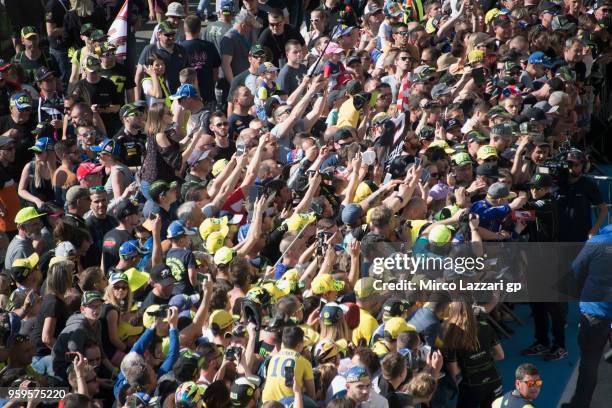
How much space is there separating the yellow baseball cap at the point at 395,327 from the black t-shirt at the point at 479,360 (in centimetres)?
63

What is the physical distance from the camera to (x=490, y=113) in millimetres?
13578

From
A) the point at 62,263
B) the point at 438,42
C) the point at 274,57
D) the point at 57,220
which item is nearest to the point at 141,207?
the point at 57,220

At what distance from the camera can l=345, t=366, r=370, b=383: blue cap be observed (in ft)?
28.6

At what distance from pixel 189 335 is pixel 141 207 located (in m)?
2.62

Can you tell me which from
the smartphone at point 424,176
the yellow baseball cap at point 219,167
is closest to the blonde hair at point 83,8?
the yellow baseball cap at point 219,167

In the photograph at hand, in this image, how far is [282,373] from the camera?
9.02 m

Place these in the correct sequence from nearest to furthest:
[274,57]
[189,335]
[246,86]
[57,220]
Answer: [189,335], [57,220], [246,86], [274,57]

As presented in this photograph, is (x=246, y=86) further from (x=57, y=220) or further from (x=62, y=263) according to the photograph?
(x=62, y=263)

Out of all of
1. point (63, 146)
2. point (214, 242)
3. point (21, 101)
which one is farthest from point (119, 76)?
point (214, 242)

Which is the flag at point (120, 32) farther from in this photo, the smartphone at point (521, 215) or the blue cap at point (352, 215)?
the smartphone at point (521, 215)

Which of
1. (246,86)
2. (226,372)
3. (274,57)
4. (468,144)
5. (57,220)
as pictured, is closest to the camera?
(226,372)

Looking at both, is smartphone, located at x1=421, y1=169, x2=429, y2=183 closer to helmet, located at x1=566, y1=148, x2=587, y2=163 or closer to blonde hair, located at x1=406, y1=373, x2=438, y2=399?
helmet, located at x1=566, y1=148, x2=587, y2=163

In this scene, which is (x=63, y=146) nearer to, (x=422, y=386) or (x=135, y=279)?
(x=135, y=279)

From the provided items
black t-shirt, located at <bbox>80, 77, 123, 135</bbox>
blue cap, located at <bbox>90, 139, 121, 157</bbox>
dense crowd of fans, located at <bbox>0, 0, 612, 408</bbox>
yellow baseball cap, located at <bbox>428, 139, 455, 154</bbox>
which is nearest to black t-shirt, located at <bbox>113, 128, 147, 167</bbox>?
dense crowd of fans, located at <bbox>0, 0, 612, 408</bbox>
